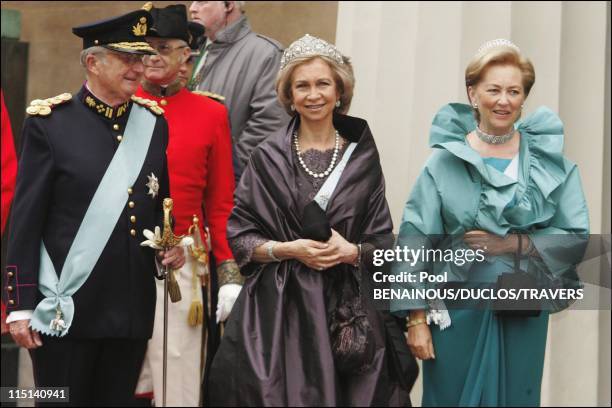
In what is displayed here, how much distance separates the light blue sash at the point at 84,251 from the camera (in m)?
6.17

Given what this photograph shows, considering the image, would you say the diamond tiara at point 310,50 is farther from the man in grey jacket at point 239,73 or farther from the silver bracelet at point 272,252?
the man in grey jacket at point 239,73

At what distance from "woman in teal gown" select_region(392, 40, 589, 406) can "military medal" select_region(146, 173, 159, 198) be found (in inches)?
42.1

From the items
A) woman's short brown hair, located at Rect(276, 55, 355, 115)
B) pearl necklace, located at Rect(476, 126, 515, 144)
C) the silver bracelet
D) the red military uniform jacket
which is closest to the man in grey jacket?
the red military uniform jacket

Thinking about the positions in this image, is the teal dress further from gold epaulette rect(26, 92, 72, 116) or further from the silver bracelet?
gold epaulette rect(26, 92, 72, 116)

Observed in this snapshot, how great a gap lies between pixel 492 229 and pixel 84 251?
1723 millimetres

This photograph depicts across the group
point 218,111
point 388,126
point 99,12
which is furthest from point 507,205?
point 99,12

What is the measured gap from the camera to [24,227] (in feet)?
20.2

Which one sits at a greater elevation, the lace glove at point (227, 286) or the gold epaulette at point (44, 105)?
the gold epaulette at point (44, 105)

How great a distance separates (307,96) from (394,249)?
78cm

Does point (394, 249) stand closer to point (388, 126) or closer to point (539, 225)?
point (539, 225)

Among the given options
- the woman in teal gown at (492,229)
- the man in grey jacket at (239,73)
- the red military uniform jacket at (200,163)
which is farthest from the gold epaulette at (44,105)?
the woman in teal gown at (492,229)

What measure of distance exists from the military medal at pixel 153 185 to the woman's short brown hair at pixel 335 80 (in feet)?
2.47

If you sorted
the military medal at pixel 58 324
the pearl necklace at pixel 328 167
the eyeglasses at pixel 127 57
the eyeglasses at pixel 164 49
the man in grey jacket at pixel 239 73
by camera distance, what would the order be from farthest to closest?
the man in grey jacket at pixel 239 73, the eyeglasses at pixel 164 49, the pearl necklace at pixel 328 167, the eyeglasses at pixel 127 57, the military medal at pixel 58 324

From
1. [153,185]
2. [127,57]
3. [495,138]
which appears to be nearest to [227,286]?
[153,185]
